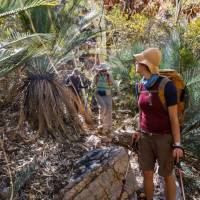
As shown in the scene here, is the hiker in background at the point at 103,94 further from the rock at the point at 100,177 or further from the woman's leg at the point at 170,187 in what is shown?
the woman's leg at the point at 170,187

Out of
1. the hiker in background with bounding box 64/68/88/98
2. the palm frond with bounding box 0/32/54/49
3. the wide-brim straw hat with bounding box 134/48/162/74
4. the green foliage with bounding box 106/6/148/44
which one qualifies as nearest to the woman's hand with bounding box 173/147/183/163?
the wide-brim straw hat with bounding box 134/48/162/74

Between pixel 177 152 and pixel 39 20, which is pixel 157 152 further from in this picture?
pixel 39 20

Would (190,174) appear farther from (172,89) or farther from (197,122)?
(172,89)

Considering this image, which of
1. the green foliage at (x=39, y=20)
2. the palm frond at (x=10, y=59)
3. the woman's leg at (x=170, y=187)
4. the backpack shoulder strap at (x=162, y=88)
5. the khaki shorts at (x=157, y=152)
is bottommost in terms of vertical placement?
the woman's leg at (x=170, y=187)

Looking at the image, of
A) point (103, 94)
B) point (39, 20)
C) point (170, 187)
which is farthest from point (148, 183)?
point (39, 20)

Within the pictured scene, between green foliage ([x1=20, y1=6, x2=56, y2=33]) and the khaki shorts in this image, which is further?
green foliage ([x1=20, y1=6, x2=56, y2=33])

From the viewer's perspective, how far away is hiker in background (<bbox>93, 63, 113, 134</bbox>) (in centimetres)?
666

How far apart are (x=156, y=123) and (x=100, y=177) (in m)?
0.98

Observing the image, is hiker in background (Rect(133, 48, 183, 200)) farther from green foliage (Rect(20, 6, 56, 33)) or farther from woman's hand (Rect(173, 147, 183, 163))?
green foliage (Rect(20, 6, 56, 33))

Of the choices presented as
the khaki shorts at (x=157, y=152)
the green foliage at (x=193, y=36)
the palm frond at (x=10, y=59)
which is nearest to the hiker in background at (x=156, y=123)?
the khaki shorts at (x=157, y=152)

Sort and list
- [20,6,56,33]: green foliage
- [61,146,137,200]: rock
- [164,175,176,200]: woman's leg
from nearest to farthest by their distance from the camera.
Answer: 1. [164,175,176,200]: woman's leg
2. [61,146,137,200]: rock
3. [20,6,56,33]: green foliage

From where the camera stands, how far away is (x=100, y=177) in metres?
4.73

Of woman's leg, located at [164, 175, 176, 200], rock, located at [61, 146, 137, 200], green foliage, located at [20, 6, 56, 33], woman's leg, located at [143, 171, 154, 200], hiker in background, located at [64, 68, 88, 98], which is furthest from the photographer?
green foliage, located at [20, 6, 56, 33]

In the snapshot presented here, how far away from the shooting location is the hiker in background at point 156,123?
3.99m
